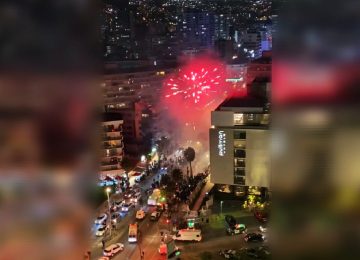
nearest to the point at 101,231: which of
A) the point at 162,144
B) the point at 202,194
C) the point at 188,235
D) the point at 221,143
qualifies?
the point at 188,235

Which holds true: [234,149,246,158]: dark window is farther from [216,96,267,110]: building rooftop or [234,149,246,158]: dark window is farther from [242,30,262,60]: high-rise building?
[242,30,262,60]: high-rise building

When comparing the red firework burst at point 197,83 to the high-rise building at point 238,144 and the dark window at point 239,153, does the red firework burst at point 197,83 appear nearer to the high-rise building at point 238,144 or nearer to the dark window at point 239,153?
the high-rise building at point 238,144

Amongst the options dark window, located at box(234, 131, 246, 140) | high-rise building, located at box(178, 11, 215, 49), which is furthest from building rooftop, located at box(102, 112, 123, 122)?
high-rise building, located at box(178, 11, 215, 49)

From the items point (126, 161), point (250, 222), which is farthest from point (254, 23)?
point (250, 222)

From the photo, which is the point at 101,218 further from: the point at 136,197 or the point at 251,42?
the point at 251,42

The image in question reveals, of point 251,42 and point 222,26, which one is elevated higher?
point 222,26

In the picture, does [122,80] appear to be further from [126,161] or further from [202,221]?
[202,221]

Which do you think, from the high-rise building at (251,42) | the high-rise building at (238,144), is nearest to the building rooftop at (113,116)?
the high-rise building at (238,144)
